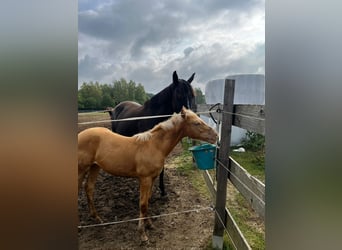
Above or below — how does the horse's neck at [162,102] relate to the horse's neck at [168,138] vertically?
above

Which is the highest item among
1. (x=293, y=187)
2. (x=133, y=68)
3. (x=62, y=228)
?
(x=133, y=68)

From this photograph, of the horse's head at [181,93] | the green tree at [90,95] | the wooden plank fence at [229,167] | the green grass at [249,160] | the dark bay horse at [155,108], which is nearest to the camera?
the green tree at [90,95]

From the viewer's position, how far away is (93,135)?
1388 millimetres

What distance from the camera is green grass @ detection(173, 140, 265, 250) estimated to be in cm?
143

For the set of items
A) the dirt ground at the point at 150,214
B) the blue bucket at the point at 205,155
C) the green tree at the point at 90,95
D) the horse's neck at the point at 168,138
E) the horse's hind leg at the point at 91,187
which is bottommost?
the dirt ground at the point at 150,214

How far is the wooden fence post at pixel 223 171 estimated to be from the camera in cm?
143

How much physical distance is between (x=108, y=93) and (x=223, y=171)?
809mm

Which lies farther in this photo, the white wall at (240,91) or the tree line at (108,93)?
the white wall at (240,91)

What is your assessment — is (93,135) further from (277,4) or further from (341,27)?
(341,27)

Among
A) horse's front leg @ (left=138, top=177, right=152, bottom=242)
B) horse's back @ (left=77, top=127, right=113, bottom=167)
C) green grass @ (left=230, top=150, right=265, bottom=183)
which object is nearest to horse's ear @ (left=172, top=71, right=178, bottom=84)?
horse's back @ (left=77, top=127, right=113, bottom=167)

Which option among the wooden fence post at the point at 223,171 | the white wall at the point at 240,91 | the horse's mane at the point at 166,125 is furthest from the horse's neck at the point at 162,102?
the wooden fence post at the point at 223,171

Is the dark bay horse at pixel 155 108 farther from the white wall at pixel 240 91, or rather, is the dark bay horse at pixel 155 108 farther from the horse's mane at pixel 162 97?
the white wall at pixel 240 91

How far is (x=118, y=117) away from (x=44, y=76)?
79cm

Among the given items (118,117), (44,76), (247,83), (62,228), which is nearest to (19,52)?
(44,76)
